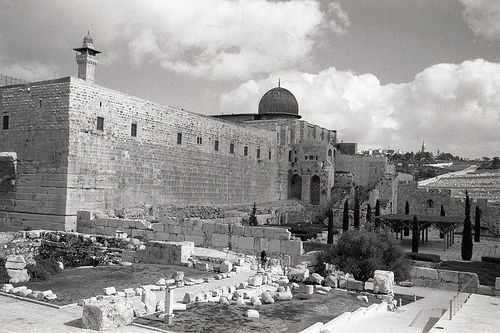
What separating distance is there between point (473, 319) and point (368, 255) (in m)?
5.41

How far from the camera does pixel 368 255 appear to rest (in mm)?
14992

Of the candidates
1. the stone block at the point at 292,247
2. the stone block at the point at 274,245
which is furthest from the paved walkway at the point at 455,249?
the stone block at the point at 274,245

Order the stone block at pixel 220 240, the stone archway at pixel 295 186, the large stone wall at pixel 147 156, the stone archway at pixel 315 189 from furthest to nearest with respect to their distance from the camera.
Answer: the stone archway at pixel 295 186
the stone archway at pixel 315 189
the large stone wall at pixel 147 156
the stone block at pixel 220 240

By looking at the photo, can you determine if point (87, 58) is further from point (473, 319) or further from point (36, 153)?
point (473, 319)

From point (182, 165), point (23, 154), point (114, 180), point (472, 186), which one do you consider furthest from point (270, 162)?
point (472, 186)

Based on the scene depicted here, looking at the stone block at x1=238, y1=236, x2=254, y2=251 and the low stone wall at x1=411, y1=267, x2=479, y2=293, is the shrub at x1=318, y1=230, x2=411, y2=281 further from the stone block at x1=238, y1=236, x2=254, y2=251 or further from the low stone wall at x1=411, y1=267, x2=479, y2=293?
the stone block at x1=238, y1=236, x2=254, y2=251

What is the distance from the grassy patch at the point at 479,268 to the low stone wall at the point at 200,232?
20.9 ft

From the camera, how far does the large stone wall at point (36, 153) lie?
19.0 meters

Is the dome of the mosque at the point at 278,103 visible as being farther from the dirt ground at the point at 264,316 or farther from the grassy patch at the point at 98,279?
the dirt ground at the point at 264,316

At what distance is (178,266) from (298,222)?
20824 millimetres

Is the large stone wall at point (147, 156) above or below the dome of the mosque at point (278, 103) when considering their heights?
below

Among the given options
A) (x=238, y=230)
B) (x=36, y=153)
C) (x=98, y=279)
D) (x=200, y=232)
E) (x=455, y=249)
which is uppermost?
(x=36, y=153)

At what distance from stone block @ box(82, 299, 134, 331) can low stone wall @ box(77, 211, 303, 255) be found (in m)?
10.2

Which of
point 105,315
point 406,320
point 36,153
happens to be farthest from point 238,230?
point 105,315
